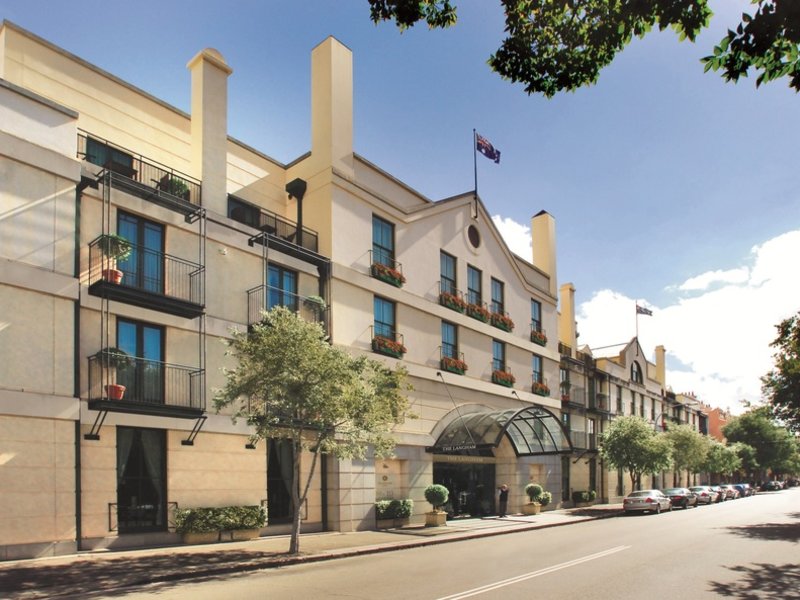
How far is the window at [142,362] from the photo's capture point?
1894 centimetres

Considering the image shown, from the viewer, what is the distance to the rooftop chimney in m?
22.6

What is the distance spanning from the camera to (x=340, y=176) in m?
26.6

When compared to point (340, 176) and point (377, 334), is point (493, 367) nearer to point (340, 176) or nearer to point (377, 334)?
point (377, 334)

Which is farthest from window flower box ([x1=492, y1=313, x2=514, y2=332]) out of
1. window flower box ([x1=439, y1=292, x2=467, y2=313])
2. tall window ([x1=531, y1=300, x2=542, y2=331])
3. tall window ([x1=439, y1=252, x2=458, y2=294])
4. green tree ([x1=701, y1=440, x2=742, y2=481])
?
green tree ([x1=701, y1=440, x2=742, y2=481])

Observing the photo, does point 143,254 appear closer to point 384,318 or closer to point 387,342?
point 387,342

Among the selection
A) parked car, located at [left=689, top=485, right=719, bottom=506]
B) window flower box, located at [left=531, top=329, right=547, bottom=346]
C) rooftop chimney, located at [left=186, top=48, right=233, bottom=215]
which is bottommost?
parked car, located at [left=689, top=485, right=719, bottom=506]

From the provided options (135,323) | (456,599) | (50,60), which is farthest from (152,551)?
(50,60)

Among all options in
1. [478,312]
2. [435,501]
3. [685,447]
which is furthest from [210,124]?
[685,447]

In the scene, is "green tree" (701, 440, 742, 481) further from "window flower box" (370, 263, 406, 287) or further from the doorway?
"window flower box" (370, 263, 406, 287)

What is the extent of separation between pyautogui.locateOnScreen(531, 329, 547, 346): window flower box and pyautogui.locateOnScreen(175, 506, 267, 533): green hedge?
22.1m

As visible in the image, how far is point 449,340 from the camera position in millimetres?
32500

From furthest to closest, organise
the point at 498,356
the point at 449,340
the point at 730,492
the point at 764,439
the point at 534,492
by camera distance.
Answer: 1. the point at 764,439
2. the point at 730,492
3. the point at 498,356
4. the point at 534,492
5. the point at 449,340

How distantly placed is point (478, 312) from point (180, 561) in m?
20.8

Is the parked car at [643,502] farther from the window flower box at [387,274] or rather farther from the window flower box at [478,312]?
the window flower box at [387,274]
